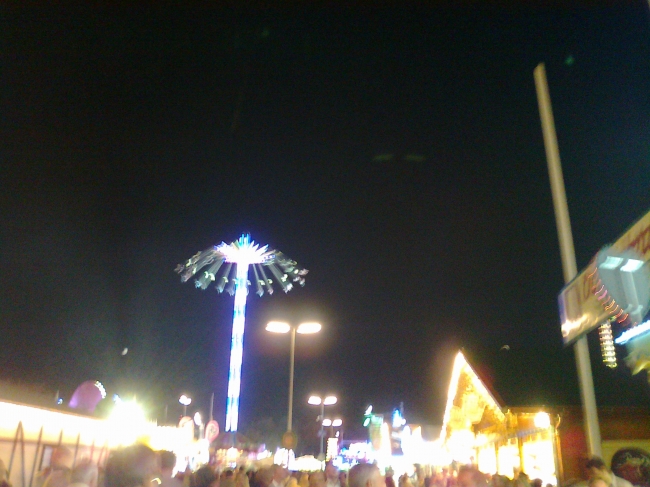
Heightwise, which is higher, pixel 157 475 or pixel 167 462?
pixel 167 462

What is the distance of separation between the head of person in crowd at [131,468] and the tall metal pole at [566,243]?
15.1 feet

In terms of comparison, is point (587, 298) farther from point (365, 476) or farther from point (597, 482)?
point (365, 476)

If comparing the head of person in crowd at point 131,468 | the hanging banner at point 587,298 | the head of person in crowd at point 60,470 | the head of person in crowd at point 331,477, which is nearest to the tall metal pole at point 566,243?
the hanging banner at point 587,298

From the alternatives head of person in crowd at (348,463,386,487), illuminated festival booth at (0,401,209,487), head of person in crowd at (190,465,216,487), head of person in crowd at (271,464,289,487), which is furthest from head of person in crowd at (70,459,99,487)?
head of person in crowd at (271,464,289,487)

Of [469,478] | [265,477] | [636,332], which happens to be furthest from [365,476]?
[265,477]

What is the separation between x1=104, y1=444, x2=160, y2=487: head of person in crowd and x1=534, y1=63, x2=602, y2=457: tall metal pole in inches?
181

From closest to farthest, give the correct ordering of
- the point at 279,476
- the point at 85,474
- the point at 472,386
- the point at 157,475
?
the point at 157,475 → the point at 85,474 → the point at 279,476 → the point at 472,386

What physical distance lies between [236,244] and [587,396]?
91.0 ft

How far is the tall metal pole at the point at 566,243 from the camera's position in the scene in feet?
24.0

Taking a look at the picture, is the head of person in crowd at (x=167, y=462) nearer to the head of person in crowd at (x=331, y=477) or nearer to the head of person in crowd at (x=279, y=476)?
the head of person in crowd at (x=279, y=476)

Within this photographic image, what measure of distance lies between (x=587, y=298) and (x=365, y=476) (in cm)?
286

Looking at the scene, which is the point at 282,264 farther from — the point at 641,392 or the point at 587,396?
the point at 587,396

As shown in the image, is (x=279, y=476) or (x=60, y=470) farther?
(x=279, y=476)

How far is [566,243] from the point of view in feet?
26.4
